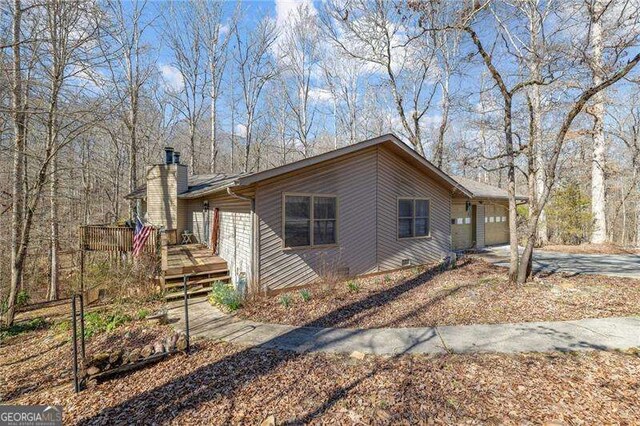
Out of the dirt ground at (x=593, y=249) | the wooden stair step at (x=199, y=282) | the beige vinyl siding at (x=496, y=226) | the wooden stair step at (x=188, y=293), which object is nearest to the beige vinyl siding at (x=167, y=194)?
the wooden stair step at (x=199, y=282)

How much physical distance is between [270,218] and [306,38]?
19250mm

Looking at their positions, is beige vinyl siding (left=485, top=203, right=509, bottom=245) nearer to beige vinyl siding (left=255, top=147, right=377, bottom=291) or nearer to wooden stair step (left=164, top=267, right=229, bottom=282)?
beige vinyl siding (left=255, top=147, right=377, bottom=291)

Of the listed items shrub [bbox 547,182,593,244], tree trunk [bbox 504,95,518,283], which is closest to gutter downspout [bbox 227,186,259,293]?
tree trunk [bbox 504,95,518,283]

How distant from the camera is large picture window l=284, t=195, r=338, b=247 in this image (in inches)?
302

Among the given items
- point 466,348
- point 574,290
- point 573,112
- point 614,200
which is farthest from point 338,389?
point 614,200

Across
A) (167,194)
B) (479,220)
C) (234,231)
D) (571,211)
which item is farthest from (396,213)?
(571,211)

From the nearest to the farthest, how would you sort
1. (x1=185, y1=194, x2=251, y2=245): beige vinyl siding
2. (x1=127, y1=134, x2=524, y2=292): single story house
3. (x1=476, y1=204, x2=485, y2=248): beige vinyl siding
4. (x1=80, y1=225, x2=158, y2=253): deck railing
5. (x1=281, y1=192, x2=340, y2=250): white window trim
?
(x1=127, y1=134, x2=524, y2=292): single story house
(x1=281, y1=192, x2=340, y2=250): white window trim
(x1=185, y1=194, x2=251, y2=245): beige vinyl siding
(x1=80, y1=225, x2=158, y2=253): deck railing
(x1=476, y1=204, x2=485, y2=248): beige vinyl siding

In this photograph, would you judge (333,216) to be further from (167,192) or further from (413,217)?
(167,192)

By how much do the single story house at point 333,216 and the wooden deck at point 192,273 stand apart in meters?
0.42

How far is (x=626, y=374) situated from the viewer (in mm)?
3785

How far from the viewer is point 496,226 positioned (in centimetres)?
1591

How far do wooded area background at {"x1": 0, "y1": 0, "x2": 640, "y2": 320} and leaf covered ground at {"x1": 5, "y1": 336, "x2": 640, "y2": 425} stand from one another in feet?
14.0

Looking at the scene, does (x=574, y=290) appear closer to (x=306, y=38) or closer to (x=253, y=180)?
(x=253, y=180)

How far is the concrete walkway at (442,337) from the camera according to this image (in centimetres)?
458
